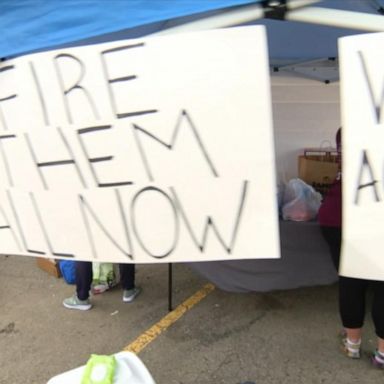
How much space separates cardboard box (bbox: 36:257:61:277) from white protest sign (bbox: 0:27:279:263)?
2.99 m

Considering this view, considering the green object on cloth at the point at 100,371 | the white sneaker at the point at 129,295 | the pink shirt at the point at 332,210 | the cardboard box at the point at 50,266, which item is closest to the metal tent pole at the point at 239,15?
the green object on cloth at the point at 100,371

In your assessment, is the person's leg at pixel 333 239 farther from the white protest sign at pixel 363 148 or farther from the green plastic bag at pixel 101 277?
the green plastic bag at pixel 101 277

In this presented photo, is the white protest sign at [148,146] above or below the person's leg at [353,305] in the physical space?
above

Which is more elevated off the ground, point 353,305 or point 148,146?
point 148,146

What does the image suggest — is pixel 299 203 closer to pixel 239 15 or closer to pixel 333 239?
pixel 333 239

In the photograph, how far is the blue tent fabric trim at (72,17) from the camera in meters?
1.31

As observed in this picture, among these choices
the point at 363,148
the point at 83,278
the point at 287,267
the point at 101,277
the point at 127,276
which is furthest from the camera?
the point at 101,277

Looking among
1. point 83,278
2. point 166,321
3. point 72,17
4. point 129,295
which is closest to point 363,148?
point 72,17

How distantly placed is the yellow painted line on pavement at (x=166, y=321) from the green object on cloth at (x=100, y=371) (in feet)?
4.58

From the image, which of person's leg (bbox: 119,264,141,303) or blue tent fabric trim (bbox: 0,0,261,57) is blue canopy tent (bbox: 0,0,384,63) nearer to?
blue tent fabric trim (bbox: 0,0,261,57)

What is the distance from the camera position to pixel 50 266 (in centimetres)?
445

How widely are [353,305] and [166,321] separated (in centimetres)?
139

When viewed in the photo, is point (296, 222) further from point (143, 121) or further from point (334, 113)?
point (143, 121)

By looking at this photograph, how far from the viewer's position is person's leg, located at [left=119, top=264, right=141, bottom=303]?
3764mm
